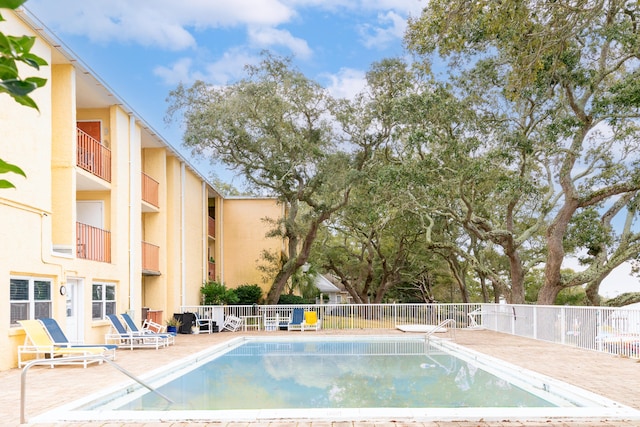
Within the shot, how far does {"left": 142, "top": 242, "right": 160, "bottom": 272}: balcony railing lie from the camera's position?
1986cm

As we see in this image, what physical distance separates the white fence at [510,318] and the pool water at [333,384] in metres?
3.04

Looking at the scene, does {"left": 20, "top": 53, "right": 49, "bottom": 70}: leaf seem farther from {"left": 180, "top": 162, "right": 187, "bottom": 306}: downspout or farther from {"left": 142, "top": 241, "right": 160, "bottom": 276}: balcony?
{"left": 180, "top": 162, "right": 187, "bottom": 306}: downspout

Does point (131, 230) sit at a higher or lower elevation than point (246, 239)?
higher

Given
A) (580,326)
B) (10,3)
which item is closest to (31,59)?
(10,3)

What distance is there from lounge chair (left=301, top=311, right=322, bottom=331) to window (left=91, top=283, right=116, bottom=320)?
7454 millimetres

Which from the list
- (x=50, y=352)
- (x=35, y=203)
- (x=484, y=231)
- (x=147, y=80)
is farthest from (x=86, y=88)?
(x=147, y=80)

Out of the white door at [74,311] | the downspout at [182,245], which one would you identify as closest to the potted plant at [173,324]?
the downspout at [182,245]

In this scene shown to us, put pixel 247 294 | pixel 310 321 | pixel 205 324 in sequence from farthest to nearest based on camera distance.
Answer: pixel 247 294
pixel 310 321
pixel 205 324

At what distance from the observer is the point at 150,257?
20.4m

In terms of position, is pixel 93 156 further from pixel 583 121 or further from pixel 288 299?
pixel 288 299

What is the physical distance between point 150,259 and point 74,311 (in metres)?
5.61

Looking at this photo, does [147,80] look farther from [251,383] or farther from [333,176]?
[251,383]

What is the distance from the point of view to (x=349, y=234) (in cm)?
3372

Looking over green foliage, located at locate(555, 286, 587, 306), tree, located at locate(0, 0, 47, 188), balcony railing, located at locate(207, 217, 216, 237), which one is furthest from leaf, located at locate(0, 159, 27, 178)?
green foliage, located at locate(555, 286, 587, 306)
